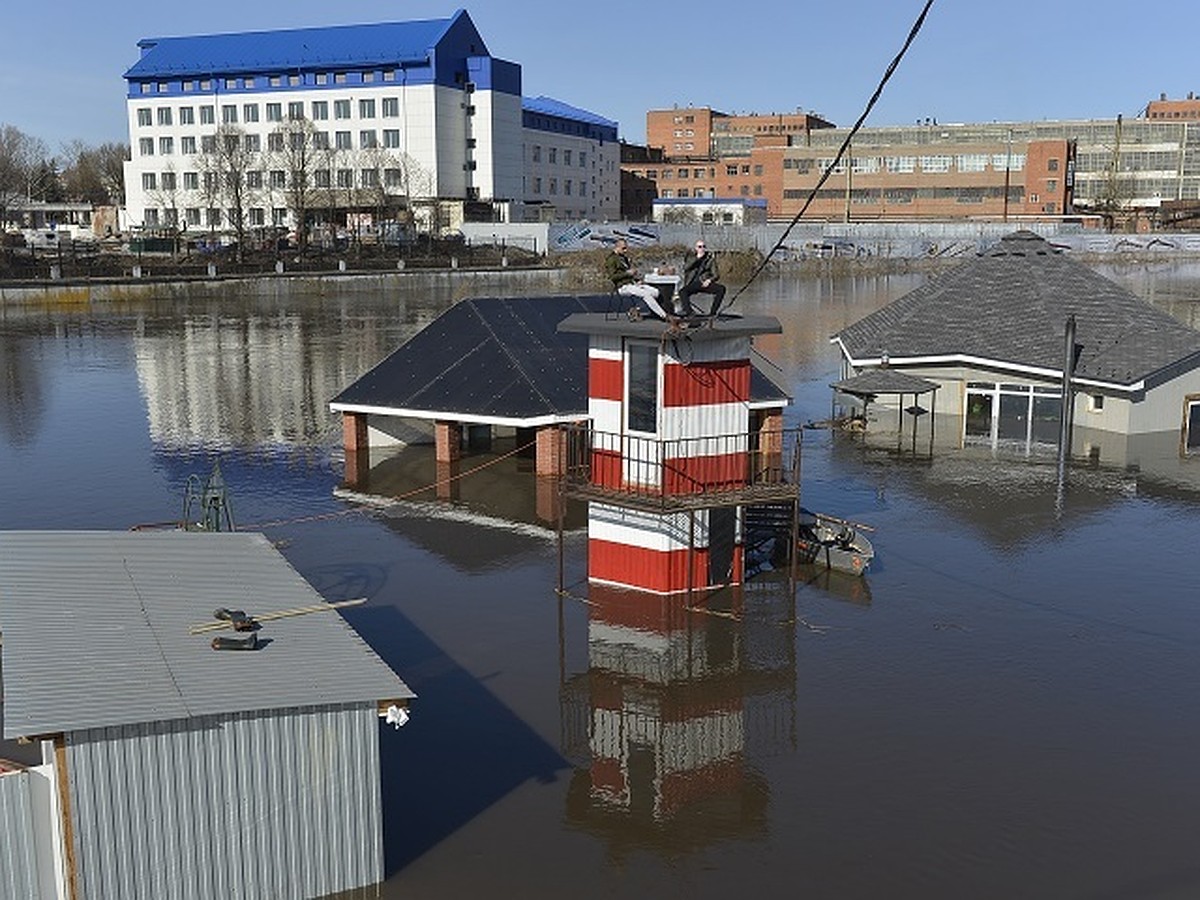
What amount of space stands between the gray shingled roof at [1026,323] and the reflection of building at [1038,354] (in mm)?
41

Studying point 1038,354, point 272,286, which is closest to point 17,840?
point 1038,354

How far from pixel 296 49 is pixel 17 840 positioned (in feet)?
372

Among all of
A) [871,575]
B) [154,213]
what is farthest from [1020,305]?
[154,213]

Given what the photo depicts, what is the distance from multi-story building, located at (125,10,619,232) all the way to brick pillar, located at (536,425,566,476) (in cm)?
8292

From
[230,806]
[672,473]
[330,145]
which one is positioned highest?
[330,145]

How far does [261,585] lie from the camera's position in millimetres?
15375

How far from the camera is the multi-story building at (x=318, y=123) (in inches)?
4353

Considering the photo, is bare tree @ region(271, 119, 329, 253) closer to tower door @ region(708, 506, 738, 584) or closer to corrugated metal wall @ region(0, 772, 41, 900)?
tower door @ region(708, 506, 738, 584)

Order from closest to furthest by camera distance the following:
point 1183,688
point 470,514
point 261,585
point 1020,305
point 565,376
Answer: point 261,585, point 1183,688, point 470,514, point 565,376, point 1020,305

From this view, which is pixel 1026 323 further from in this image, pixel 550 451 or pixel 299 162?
pixel 299 162

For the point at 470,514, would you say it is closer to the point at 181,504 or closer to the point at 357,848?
the point at 181,504

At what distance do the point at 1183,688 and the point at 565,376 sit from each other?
1823 cm

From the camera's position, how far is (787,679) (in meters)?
18.6

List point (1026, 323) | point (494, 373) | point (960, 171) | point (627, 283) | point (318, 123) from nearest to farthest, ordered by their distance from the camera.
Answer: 1. point (627, 283)
2. point (494, 373)
3. point (1026, 323)
4. point (318, 123)
5. point (960, 171)
